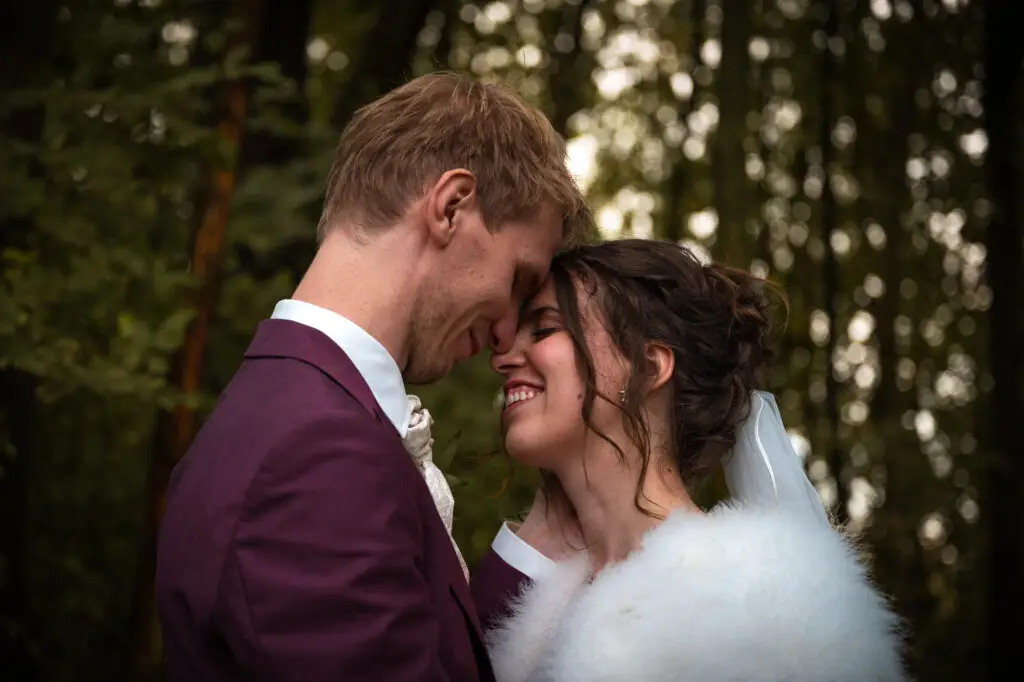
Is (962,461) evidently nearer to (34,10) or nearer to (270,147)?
(270,147)

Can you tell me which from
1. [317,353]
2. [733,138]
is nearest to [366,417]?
[317,353]

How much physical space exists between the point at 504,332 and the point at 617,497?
0.54 metres

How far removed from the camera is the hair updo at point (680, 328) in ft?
9.60

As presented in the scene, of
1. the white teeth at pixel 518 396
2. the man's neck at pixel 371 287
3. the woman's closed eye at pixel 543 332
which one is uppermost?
the man's neck at pixel 371 287

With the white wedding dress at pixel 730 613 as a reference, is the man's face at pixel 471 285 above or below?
above

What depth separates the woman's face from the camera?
2877mm

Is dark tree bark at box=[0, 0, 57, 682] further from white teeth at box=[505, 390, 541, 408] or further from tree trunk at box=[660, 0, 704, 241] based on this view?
tree trunk at box=[660, 0, 704, 241]

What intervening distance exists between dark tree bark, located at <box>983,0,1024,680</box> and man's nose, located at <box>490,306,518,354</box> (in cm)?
605

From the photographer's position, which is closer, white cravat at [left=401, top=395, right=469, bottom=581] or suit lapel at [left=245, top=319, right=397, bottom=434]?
suit lapel at [left=245, top=319, right=397, bottom=434]

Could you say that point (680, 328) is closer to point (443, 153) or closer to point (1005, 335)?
point (443, 153)

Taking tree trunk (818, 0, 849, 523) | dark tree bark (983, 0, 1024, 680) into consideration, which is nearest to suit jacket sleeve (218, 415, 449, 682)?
dark tree bark (983, 0, 1024, 680)

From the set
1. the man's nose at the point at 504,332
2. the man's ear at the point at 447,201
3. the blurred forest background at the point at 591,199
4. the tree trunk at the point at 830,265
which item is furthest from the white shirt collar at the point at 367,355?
the tree trunk at the point at 830,265

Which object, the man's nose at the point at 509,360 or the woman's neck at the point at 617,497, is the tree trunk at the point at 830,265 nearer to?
the woman's neck at the point at 617,497

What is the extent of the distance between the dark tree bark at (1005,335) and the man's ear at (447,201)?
6.51 m
